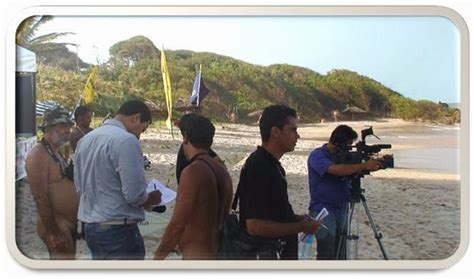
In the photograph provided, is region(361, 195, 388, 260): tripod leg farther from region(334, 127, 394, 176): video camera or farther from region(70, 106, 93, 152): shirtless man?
region(70, 106, 93, 152): shirtless man

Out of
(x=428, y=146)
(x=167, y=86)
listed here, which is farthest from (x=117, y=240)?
(x=428, y=146)

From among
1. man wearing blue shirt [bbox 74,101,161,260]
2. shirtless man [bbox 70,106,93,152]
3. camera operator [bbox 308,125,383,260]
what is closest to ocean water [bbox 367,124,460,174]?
camera operator [bbox 308,125,383,260]

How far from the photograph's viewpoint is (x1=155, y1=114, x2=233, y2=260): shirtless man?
17.5 ft

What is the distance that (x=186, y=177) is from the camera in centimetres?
534

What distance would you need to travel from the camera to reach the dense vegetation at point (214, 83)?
5.34 meters

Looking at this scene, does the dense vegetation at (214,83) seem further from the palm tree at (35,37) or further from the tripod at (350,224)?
the tripod at (350,224)

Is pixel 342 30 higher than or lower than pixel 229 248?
higher

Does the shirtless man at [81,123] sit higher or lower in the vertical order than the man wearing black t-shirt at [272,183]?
higher

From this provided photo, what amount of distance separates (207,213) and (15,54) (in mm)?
1113

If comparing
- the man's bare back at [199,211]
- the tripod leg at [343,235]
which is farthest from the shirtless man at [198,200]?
the tripod leg at [343,235]

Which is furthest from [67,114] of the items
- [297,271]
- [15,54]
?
[297,271]

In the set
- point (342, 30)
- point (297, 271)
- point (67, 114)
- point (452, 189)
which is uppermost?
point (342, 30)

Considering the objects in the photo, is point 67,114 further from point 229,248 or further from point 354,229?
point 354,229

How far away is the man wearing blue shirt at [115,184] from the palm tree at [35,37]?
1.38ft
